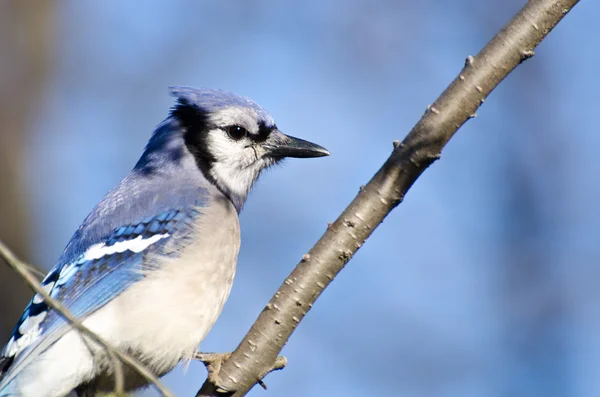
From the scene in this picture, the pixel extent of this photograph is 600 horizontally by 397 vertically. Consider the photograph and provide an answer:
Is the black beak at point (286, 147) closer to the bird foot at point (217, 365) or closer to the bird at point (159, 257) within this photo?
the bird at point (159, 257)

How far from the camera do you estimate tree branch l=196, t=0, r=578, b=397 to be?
7.98 ft

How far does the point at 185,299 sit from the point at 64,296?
0.42 meters

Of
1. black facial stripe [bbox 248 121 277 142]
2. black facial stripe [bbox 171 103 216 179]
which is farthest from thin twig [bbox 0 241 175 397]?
black facial stripe [bbox 248 121 277 142]

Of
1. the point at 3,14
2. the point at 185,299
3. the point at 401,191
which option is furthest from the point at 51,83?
the point at 401,191

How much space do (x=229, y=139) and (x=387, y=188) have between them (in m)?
1.39

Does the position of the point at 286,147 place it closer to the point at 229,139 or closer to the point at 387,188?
the point at 229,139

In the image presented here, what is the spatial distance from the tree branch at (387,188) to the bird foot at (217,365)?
0.01 m

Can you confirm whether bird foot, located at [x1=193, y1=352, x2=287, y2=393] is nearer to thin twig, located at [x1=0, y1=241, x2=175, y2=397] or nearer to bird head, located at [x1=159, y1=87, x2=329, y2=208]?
A: thin twig, located at [x1=0, y1=241, x2=175, y2=397]

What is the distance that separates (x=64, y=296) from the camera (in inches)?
123

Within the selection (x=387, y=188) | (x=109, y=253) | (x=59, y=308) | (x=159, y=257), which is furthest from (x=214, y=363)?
(x=59, y=308)

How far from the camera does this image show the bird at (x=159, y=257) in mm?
2963

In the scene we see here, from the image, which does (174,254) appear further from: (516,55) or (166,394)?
(516,55)

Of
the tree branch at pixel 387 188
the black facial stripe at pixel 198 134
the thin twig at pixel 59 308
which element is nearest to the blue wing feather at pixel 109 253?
the black facial stripe at pixel 198 134

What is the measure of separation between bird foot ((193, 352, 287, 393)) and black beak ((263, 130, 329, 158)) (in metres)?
1.05
